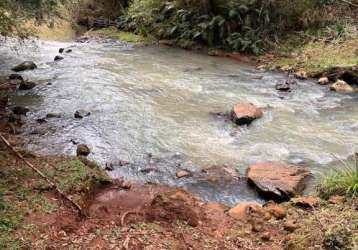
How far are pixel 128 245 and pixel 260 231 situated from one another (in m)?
1.93

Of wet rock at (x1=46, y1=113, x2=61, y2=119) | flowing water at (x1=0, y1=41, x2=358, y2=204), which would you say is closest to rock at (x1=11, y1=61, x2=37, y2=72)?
flowing water at (x1=0, y1=41, x2=358, y2=204)

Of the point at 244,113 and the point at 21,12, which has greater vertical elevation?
the point at 21,12

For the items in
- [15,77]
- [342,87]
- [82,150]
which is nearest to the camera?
[82,150]

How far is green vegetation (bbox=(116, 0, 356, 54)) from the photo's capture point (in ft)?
60.3

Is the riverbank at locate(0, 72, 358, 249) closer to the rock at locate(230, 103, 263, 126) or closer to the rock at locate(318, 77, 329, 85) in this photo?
the rock at locate(230, 103, 263, 126)

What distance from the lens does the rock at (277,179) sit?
7750mm

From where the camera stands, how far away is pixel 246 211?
697 cm

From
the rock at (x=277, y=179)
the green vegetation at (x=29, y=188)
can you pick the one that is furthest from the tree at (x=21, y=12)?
the rock at (x=277, y=179)

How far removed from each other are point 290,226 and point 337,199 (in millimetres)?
911

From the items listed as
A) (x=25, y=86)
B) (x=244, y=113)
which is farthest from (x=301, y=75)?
(x=25, y=86)

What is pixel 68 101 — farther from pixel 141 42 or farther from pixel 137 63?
pixel 141 42

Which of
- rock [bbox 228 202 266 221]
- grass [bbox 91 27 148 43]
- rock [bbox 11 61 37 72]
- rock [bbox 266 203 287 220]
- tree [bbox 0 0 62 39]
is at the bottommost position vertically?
grass [bbox 91 27 148 43]

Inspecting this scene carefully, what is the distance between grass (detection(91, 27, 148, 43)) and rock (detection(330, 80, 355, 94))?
9.93m

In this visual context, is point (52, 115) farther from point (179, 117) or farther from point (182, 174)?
point (182, 174)
